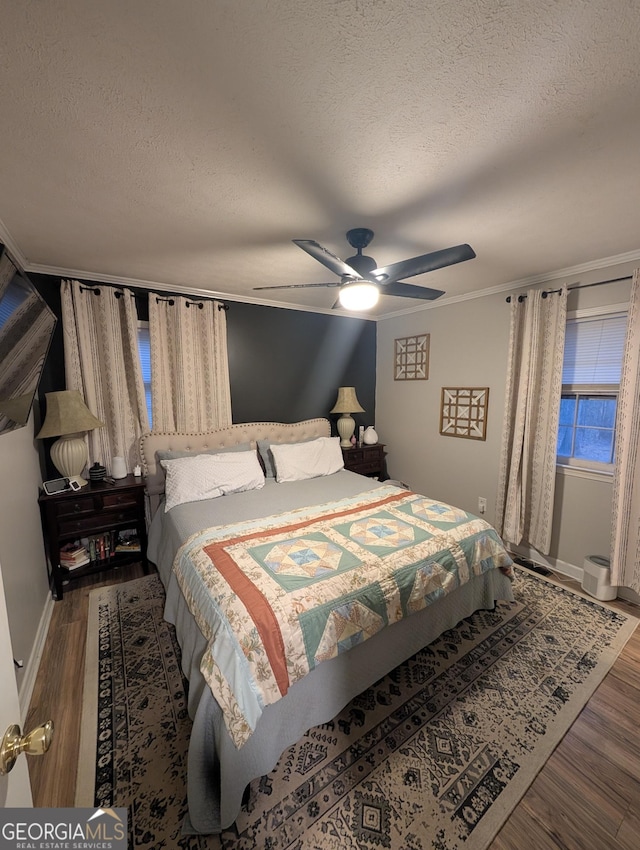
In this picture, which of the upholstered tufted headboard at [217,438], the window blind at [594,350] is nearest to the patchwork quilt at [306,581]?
the upholstered tufted headboard at [217,438]

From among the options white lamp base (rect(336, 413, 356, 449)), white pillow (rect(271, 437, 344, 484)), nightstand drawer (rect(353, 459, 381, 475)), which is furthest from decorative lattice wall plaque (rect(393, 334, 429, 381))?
white pillow (rect(271, 437, 344, 484))

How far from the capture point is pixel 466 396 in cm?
336

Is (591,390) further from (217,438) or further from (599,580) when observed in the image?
(217,438)

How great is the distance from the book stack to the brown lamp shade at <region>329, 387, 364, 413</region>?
271 centimetres

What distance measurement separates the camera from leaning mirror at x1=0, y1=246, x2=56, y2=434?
3.68ft

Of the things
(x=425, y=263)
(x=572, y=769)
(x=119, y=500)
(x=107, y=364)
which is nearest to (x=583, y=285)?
(x=425, y=263)

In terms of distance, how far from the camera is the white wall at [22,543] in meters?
1.63

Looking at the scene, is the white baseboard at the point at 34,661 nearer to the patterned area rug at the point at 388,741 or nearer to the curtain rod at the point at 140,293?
the patterned area rug at the point at 388,741

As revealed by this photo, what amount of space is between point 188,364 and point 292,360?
1150 millimetres

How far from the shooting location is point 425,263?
1736 mm

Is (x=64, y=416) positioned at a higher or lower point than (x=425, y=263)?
lower

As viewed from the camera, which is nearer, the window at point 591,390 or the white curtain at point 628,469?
the white curtain at point 628,469

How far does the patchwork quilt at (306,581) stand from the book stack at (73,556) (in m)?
1.28

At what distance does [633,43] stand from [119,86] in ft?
4.72
